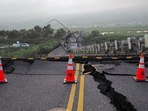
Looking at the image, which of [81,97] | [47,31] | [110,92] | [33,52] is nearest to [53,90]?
[81,97]

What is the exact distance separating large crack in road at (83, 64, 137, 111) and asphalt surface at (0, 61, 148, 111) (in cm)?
12

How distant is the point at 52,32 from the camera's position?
261 ft

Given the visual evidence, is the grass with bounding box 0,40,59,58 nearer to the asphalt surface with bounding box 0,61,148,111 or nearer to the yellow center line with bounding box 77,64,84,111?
the asphalt surface with bounding box 0,61,148,111

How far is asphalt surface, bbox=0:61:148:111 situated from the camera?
20.1 feet

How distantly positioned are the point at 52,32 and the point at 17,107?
74053 mm

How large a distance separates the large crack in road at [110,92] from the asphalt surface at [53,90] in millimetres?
120

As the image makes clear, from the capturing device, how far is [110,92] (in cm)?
712

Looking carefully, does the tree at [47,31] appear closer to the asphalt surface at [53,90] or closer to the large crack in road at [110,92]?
the asphalt surface at [53,90]

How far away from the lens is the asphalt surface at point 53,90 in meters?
6.11

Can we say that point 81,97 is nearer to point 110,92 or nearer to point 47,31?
point 110,92

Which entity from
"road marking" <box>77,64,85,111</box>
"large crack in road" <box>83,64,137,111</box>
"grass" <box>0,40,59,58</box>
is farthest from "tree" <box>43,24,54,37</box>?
"road marking" <box>77,64,85,111</box>

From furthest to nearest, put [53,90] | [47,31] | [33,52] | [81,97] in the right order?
[47,31], [33,52], [53,90], [81,97]

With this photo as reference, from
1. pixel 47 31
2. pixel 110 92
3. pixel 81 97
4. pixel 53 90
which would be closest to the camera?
pixel 81 97

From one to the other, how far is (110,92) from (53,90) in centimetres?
148
